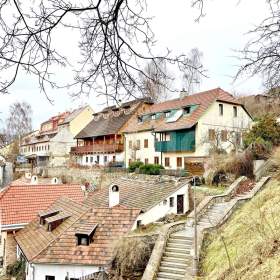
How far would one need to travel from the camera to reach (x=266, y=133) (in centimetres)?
2386

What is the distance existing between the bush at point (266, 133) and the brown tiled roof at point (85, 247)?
10061mm

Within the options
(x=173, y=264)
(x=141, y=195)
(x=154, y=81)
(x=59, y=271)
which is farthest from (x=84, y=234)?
(x=154, y=81)

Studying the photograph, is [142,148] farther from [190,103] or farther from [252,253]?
[252,253]

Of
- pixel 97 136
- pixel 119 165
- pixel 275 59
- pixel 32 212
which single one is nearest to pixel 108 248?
pixel 32 212

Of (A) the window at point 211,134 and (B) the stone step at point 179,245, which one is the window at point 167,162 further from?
(B) the stone step at point 179,245

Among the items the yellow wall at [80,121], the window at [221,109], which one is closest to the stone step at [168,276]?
the window at [221,109]

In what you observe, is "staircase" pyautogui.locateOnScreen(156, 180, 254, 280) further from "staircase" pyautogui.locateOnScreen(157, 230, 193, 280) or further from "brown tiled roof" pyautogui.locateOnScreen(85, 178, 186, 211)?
"brown tiled roof" pyautogui.locateOnScreen(85, 178, 186, 211)

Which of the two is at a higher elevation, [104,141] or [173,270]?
[104,141]

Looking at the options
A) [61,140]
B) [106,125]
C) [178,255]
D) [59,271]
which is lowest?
[59,271]

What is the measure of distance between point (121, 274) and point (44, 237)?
6.32 metres

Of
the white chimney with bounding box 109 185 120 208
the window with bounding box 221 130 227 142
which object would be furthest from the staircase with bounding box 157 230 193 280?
the window with bounding box 221 130 227 142

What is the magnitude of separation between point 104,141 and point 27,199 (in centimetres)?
2359

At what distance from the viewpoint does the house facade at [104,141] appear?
4322 centimetres

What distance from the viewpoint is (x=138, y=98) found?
13.9ft
